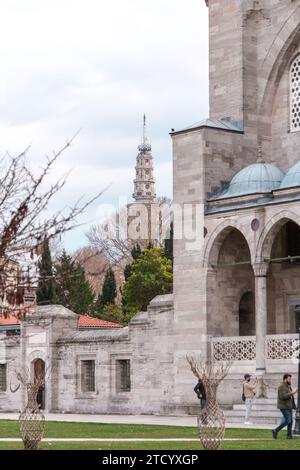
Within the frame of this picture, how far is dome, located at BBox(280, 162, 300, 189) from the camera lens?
33.9 meters

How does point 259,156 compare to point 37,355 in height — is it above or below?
above

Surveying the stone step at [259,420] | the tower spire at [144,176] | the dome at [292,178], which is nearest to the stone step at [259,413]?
the stone step at [259,420]

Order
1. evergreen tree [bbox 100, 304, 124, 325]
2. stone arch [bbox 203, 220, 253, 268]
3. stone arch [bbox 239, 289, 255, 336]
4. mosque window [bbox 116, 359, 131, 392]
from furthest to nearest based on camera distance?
1. evergreen tree [bbox 100, 304, 124, 325]
2. mosque window [bbox 116, 359, 131, 392]
3. stone arch [bbox 239, 289, 255, 336]
4. stone arch [bbox 203, 220, 253, 268]

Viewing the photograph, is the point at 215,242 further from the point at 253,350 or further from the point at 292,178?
the point at 253,350

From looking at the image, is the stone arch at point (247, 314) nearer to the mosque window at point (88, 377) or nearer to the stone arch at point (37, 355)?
the mosque window at point (88, 377)

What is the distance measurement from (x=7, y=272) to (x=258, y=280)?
69.8ft

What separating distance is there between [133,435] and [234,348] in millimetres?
10237

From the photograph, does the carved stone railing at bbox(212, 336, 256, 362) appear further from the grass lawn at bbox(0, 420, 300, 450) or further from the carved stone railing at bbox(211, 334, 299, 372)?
the grass lawn at bbox(0, 420, 300, 450)

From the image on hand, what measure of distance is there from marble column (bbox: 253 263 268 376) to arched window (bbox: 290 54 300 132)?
508 centimetres

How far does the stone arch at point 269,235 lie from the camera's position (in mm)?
33816

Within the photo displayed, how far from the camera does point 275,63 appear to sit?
121ft

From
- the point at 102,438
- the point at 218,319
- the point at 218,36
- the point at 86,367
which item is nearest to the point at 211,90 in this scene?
the point at 218,36

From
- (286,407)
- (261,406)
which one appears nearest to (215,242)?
(261,406)

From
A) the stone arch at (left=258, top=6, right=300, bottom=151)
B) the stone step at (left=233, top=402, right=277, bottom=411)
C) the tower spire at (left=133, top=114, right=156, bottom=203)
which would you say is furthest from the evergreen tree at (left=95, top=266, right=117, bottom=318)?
the tower spire at (left=133, top=114, right=156, bottom=203)
